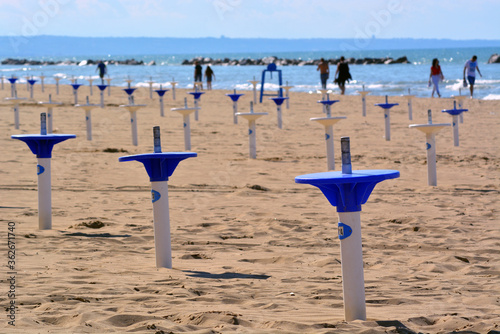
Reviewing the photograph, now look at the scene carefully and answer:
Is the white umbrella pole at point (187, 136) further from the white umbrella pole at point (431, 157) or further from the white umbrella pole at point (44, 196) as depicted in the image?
the white umbrella pole at point (44, 196)

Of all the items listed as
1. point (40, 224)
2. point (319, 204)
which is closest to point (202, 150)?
point (319, 204)

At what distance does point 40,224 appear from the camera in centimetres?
727

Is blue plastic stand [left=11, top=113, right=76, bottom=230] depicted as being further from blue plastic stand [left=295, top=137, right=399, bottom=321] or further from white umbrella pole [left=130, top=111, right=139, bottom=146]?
white umbrella pole [left=130, top=111, right=139, bottom=146]

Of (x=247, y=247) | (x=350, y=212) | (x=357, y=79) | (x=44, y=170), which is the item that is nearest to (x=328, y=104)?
(x=247, y=247)

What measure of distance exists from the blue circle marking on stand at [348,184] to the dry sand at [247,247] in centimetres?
73

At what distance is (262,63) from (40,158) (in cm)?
11043

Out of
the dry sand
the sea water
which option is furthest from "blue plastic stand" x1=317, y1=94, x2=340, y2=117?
the sea water

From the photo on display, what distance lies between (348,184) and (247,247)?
285 centimetres

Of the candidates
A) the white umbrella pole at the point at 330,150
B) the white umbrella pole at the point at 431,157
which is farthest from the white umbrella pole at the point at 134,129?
the white umbrella pole at the point at 431,157

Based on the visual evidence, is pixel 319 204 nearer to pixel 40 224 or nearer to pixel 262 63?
pixel 40 224

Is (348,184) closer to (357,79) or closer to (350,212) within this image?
(350,212)

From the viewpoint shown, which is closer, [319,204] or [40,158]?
[40,158]

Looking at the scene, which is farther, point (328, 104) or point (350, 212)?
point (328, 104)

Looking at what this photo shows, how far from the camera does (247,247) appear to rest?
6.72 m
